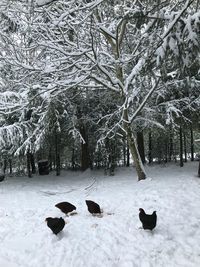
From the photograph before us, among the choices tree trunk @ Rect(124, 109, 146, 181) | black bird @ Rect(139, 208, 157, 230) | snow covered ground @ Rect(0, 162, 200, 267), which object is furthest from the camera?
tree trunk @ Rect(124, 109, 146, 181)

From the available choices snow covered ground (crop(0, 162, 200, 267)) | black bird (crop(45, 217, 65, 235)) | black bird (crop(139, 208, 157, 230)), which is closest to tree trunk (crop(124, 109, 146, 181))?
snow covered ground (crop(0, 162, 200, 267))

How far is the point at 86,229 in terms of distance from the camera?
792cm

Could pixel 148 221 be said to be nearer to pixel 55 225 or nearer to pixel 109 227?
pixel 109 227

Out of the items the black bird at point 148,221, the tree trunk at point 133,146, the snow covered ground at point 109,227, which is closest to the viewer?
the snow covered ground at point 109,227

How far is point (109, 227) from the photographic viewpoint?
7.96 meters

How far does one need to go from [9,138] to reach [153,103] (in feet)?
20.0

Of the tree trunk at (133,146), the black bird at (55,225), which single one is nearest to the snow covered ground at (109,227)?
the black bird at (55,225)

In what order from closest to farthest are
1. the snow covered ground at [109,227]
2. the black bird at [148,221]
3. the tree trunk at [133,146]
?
the snow covered ground at [109,227] → the black bird at [148,221] → the tree trunk at [133,146]

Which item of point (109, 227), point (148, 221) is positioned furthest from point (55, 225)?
point (148, 221)

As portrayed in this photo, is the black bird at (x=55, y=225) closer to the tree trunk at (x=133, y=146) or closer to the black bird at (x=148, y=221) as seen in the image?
the black bird at (x=148, y=221)

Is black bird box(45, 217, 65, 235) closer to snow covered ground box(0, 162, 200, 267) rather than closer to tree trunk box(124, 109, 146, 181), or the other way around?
snow covered ground box(0, 162, 200, 267)

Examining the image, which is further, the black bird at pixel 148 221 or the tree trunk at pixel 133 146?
the tree trunk at pixel 133 146

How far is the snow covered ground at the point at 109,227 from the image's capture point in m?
6.68

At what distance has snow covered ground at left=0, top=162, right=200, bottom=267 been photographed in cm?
668
